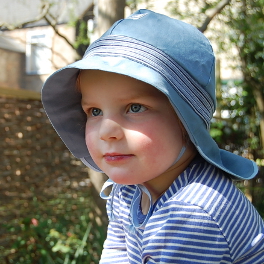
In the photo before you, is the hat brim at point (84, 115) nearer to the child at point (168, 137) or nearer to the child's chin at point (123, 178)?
the child at point (168, 137)

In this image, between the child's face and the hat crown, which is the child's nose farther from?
the hat crown

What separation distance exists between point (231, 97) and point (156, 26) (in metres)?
5.76

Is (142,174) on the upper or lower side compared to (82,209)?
upper

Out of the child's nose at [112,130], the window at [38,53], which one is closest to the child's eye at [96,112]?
the child's nose at [112,130]

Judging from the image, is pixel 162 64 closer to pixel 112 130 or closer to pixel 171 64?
pixel 171 64

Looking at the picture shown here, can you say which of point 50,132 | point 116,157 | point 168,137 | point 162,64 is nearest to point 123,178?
point 116,157

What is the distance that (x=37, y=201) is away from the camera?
3.93 metres

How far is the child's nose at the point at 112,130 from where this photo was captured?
3.92 ft

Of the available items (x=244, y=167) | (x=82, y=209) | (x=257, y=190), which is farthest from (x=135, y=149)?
(x=257, y=190)

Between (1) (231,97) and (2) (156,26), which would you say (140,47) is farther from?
(1) (231,97)

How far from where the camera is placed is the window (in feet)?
16.3

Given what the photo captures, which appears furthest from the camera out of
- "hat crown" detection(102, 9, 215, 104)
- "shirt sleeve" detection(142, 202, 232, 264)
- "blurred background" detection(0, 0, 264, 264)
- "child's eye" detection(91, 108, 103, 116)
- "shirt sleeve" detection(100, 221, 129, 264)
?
"blurred background" detection(0, 0, 264, 264)

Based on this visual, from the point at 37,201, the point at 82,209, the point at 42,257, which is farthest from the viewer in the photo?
the point at 82,209

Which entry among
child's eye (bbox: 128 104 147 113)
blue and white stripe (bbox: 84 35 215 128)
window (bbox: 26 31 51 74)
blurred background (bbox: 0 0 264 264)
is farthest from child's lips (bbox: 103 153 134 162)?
window (bbox: 26 31 51 74)
